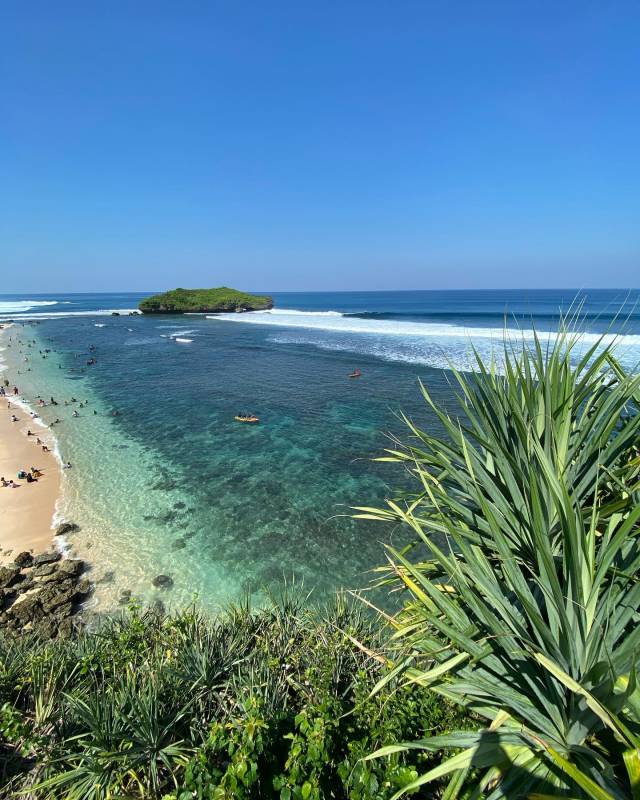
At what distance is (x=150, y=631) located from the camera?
5457mm

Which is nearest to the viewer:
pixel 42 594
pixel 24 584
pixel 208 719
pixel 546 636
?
pixel 546 636

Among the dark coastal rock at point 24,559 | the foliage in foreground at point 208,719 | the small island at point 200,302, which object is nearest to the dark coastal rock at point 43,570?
the dark coastal rock at point 24,559

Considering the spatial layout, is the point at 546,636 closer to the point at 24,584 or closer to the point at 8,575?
the point at 24,584

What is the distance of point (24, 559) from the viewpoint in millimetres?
9531

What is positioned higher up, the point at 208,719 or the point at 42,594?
the point at 208,719

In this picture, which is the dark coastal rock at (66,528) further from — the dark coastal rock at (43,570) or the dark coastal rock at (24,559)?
the dark coastal rock at (43,570)

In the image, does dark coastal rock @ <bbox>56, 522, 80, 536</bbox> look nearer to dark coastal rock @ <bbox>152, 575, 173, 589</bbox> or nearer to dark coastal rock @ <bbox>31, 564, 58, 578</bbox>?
dark coastal rock @ <bbox>31, 564, 58, 578</bbox>

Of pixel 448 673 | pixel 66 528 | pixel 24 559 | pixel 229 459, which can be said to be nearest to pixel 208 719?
pixel 448 673

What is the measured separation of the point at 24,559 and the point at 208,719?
27.9 ft

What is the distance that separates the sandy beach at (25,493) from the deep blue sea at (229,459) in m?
0.61

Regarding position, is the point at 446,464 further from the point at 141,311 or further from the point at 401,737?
the point at 141,311

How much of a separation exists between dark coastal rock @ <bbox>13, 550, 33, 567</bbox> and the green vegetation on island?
5268mm

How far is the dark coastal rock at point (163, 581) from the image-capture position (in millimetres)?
9148

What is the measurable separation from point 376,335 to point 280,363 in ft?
71.0
